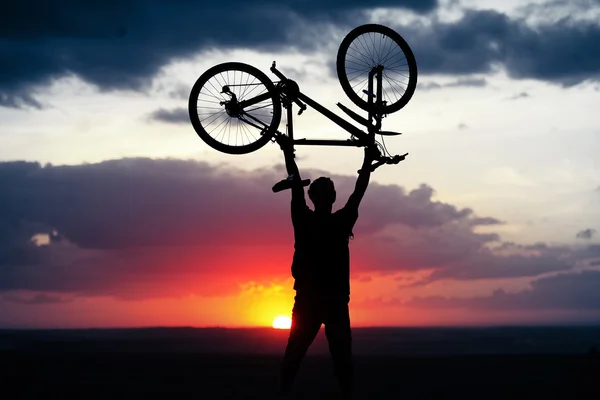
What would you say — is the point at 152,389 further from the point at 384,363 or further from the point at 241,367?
the point at 384,363

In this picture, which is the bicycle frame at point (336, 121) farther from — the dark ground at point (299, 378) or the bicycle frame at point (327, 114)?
the dark ground at point (299, 378)

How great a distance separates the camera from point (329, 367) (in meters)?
16.0

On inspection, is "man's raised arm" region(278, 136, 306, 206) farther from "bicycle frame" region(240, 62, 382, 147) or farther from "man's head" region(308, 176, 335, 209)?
"bicycle frame" region(240, 62, 382, 147)

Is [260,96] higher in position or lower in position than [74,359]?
higher

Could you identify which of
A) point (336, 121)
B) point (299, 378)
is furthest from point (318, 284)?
point (299, 378)

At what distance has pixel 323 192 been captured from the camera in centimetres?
818

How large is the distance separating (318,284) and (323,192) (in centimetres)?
86

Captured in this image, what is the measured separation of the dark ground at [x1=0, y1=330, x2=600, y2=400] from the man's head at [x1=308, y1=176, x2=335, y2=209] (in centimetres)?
400

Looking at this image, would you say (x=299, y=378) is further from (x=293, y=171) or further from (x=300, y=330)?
(x=293, y=171)

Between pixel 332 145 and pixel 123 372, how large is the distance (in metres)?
6.50

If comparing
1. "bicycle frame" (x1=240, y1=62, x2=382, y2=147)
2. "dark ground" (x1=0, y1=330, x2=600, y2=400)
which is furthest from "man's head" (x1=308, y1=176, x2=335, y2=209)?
"dark ground" (x1=0, y1=330, x2=600, y2=400)

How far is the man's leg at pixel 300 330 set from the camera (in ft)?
26.4

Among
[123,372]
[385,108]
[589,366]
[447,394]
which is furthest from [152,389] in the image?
[589,366]

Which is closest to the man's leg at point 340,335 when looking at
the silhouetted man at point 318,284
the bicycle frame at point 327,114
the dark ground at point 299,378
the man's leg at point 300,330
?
the silhouetted man at point 318,284
